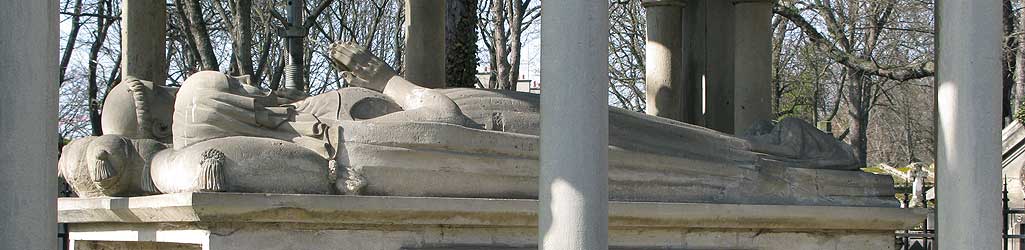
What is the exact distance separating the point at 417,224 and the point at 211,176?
3.67 ft

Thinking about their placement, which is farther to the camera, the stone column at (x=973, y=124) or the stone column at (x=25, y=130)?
the stone column at (x=973, y=124)

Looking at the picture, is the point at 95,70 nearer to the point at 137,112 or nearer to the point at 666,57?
the point at 666,57

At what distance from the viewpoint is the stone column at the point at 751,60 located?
11398 mm

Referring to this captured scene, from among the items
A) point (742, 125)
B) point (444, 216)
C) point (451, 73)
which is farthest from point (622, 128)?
point (451, 73)

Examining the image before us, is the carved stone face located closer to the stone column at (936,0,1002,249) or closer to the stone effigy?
the stone effigy

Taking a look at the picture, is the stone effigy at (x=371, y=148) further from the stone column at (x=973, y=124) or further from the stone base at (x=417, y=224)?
the stone column at (x=973, y=124)

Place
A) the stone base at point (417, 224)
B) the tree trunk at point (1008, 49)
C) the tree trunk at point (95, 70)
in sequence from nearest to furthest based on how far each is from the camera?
1. the stone base at point (417, 224)
2. the tree trunk at point (95, 70)
3. the tree trunk at point (1008, 49)

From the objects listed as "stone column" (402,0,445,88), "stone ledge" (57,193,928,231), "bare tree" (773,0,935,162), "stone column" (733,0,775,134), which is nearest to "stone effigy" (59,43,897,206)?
"stone ledge" (57,193,928,231)

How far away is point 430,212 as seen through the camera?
7266 mm

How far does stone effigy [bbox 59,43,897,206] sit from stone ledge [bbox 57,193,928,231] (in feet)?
0.43

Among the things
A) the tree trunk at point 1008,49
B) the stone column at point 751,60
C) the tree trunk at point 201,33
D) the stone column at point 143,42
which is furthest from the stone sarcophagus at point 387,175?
the tree trunk at point 1008,49

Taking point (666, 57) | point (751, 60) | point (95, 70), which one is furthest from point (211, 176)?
point (95, 70)

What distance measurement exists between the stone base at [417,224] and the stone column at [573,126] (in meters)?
0.78

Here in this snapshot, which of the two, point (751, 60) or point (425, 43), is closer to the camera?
point (425, 43)
